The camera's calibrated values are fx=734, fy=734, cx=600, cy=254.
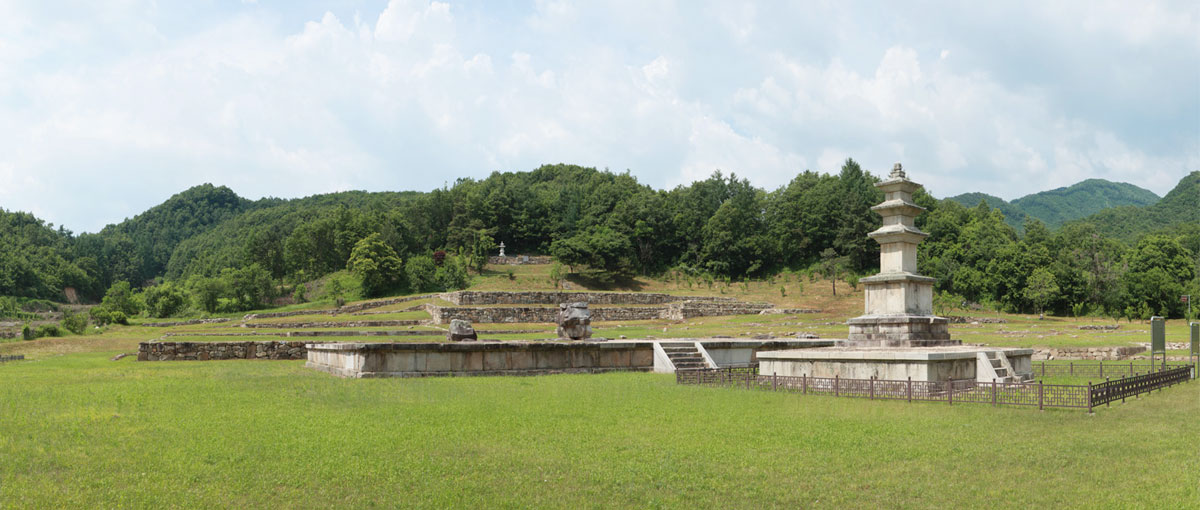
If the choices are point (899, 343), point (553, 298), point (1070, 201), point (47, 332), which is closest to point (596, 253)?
point (553, 298)

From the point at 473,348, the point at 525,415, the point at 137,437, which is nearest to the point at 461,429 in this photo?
the point at 525,415

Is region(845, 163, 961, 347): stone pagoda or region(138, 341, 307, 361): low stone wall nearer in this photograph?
region(845, 163, 961, 347): stone pagoda

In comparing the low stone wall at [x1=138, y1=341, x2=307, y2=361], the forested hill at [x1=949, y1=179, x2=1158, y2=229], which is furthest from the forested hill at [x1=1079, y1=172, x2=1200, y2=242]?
the low stone wall at [x1=138, y1=341, x2=307, y2=361]

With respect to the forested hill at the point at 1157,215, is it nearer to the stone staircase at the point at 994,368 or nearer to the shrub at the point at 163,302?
the stone staircase at the point at 994,368

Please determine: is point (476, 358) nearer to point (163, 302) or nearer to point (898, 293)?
point (898, 293)

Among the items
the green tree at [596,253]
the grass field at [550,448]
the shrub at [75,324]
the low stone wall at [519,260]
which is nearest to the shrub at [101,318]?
the shrub at [75,324]

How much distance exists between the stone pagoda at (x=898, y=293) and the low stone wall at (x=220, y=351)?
56.3 feet

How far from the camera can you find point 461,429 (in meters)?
9.98

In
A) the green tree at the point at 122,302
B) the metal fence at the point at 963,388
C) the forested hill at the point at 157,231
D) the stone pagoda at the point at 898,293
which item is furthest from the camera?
the forested hill at the point at 157,231

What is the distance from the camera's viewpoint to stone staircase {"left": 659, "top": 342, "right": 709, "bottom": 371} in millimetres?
21109

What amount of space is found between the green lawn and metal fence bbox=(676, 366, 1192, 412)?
1.58 ft

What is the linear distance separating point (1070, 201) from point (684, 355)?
18516 centimetres

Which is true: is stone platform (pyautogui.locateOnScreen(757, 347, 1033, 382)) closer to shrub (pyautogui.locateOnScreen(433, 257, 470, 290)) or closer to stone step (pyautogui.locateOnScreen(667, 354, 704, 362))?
stone step (pyautogui.locateOnScreen(667, 354, 704, 362))

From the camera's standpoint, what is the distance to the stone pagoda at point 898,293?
20969 millimetres
